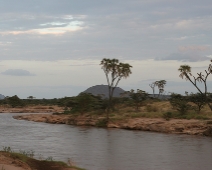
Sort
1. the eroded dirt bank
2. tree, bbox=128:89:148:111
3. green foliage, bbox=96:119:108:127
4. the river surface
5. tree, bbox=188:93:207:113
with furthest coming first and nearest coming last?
tree, bbox=128:89:148:111, tree, bbox=188:93:207:113, green foliage, bbox=96:119:108:127, the eroded dirt bank, the river surface

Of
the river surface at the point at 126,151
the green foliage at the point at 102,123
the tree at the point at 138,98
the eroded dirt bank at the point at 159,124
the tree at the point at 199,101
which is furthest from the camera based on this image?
the tree at the point at 138,98

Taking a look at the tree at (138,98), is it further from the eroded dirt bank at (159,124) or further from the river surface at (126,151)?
the river surface at (126,151)

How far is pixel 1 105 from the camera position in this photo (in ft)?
365

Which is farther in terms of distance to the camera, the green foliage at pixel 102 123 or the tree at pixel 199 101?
Answer: the tree at pixel 199 101

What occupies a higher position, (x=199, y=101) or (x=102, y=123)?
(x=199, y=101)

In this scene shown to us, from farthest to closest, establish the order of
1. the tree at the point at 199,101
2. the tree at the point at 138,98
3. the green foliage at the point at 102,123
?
the tree at the point at 138,98
the tree at the point at 199,101
the green foliage at the point at 102,123

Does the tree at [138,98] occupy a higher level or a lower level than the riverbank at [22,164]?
higher

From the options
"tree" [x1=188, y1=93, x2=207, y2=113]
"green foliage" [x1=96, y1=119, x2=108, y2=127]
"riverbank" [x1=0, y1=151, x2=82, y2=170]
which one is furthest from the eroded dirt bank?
"riverbank" [x1=0, y1=151, x2=82, y2=170]

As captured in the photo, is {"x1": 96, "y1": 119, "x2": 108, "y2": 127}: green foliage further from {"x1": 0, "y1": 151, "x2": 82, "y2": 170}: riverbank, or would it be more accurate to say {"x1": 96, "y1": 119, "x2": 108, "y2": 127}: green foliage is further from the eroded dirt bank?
{"x1": 0, "y1": 151, "x2": 82, "y2": 170}: riverbank

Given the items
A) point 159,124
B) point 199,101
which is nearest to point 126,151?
point 159,124

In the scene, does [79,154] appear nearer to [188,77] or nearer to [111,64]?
[188,77]

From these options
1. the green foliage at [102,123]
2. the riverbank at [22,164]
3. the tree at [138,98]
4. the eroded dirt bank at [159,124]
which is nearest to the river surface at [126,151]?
the riverbank at [22,164]

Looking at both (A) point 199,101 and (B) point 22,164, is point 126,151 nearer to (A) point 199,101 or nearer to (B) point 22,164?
(B) point 22,164

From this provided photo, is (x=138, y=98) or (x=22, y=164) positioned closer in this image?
(x=22, y=164)
